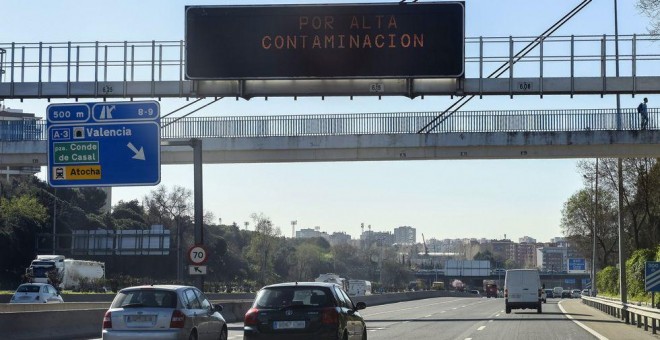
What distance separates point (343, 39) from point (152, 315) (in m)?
10.0

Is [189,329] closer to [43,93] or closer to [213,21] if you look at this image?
[213,21]

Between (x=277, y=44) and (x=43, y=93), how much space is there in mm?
8584

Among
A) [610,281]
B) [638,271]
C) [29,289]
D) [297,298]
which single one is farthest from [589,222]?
[297,298]

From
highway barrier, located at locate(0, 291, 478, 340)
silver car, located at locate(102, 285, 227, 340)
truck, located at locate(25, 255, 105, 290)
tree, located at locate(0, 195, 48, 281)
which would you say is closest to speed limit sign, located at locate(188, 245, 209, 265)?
highway barrier, located at locate(0, 291, 478, 340)

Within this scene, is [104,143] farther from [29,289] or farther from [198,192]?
[29,289]

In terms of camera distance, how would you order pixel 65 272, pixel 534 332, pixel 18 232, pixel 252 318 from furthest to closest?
pixel 18 232 → pixel 65 272 → pixel 534 332 → pixel 252 318

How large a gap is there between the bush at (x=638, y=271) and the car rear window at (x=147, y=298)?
121ft

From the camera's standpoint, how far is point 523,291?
53.8m

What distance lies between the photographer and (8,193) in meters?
115

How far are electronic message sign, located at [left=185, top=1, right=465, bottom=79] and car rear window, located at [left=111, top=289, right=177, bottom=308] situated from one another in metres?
8.73

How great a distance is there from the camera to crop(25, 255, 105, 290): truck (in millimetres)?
73562

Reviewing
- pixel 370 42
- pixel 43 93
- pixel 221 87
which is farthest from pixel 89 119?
pixel 370 42

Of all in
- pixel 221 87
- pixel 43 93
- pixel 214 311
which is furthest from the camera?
pixel 43 93

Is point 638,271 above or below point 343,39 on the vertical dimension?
below
